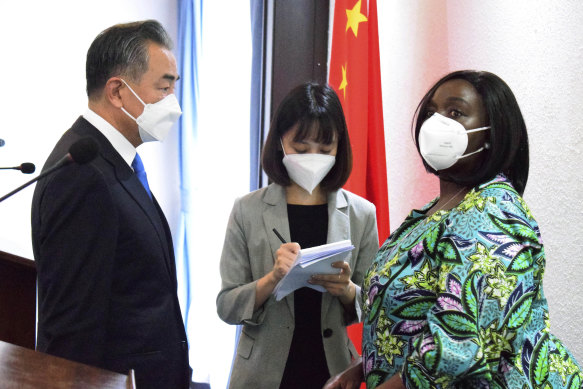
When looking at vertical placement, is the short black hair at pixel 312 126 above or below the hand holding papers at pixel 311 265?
above

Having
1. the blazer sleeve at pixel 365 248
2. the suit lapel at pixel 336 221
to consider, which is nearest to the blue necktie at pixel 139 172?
the suit lapel at pixel 336 221

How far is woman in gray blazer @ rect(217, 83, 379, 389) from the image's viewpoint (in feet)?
6.08

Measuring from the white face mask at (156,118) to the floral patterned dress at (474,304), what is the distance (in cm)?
78

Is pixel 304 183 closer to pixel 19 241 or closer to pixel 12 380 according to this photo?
pixel 12 380

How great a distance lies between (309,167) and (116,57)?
0.63 meters

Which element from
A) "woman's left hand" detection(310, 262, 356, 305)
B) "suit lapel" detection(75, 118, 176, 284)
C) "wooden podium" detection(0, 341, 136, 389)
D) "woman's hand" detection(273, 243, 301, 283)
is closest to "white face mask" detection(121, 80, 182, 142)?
"suit lapel" detection(75, 118, 176, 284)

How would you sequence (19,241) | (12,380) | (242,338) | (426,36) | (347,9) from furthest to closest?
(19,241) < (347,9) < (426,36) < (242,338) < (12,380)

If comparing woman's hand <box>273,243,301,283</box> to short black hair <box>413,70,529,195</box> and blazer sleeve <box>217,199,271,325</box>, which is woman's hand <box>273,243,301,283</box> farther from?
short black hair <box>413,70,529,195</box>

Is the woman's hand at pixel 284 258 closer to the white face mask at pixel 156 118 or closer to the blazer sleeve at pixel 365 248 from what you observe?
the blazer sleeve at pixel 365 248

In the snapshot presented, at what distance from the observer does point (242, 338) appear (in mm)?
1934

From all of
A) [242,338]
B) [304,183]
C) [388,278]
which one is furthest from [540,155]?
[242,338]

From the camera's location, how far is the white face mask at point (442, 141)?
4.50 feet

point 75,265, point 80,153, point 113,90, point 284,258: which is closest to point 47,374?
point 80,153

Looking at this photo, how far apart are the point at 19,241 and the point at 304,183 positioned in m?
2.82
